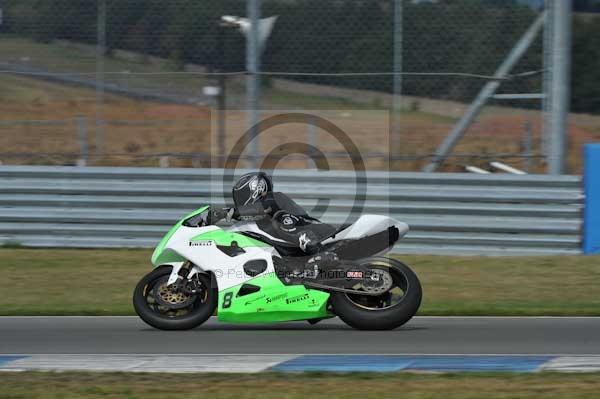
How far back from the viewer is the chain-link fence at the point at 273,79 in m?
12.3

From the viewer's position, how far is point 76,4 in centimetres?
1306

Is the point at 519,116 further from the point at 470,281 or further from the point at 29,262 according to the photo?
the point at 29,262

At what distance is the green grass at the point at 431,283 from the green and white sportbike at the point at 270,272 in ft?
4.38

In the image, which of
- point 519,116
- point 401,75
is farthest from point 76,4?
point 519,116

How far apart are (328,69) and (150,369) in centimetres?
626

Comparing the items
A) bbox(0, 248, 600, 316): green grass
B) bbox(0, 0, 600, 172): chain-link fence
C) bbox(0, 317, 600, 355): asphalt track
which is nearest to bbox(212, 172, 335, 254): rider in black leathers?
bbox(0, 317, 600, 355): asphalt track

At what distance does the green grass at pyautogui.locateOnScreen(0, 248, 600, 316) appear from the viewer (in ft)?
32.5

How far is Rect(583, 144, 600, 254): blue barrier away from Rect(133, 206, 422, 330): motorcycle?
4351 mm

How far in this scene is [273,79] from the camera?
12648 mm

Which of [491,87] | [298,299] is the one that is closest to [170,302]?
[298,299]

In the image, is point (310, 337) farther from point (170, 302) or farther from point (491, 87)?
point (491, 87)

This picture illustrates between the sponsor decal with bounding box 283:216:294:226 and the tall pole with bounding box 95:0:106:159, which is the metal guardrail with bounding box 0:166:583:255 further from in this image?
the sponsor decal with bounding box 283:216:294:226

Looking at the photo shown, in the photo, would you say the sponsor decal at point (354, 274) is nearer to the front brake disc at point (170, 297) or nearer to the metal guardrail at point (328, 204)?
the front brake disc at point (170, 297)

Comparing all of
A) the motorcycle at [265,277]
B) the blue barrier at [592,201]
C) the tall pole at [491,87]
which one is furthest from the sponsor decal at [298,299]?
the blue barrier at [592,201]
